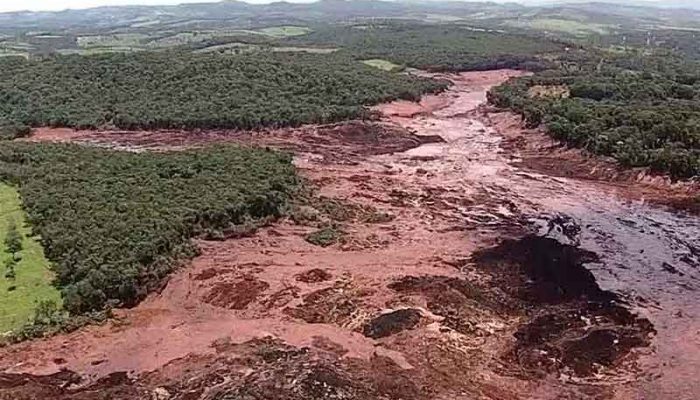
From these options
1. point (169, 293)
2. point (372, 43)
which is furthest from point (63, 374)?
point (372, 43)

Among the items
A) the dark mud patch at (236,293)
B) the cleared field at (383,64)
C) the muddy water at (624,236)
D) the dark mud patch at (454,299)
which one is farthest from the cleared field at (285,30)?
the dark mud patch at (454,299)

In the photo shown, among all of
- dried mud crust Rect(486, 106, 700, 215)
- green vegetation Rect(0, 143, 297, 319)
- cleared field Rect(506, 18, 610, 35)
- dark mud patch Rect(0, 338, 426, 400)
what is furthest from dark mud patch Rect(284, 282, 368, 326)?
cleared field Rect(506, 18, 610, 35)

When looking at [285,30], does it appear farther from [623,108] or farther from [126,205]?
[126,205]

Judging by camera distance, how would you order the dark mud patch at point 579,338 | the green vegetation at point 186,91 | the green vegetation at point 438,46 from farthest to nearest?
the green vegetation at point 438,46, the green vegetation at point 186,91, the dark mud patch at point 579,338

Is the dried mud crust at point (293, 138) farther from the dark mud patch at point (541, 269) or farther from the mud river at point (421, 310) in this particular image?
the dark mud patch at point (541, 269)

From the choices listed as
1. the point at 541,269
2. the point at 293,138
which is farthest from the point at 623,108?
the point at 541,269
